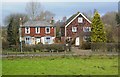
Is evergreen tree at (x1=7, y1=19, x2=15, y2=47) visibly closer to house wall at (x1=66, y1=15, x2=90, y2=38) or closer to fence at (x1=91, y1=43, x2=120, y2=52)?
house wall at (x1=66, y1=15, x2=90, y2=38)

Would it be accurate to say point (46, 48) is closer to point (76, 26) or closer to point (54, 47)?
point (54, 47)

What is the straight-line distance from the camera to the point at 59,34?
65438 millimetres

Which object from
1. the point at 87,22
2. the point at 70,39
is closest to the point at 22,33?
the point at 70,39

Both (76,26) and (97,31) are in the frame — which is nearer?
(97,31)

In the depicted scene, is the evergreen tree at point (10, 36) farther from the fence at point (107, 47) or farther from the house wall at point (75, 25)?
the fence at point (107, 47)

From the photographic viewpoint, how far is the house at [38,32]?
57.0 meters

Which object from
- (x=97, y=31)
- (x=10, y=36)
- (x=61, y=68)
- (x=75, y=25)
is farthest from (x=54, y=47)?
(x=61, y=68)

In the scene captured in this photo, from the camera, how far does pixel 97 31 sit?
50938mm

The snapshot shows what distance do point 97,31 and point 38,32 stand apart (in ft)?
43.5

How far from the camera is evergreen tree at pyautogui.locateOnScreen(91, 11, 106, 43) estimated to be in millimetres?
50438

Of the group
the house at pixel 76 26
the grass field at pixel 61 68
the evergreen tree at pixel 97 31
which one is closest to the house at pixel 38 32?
the house at pixel 76 26

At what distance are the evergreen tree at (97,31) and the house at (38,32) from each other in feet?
31.2

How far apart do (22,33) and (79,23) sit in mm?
12677

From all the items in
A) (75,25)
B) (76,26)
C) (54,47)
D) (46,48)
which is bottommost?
(46,48)
